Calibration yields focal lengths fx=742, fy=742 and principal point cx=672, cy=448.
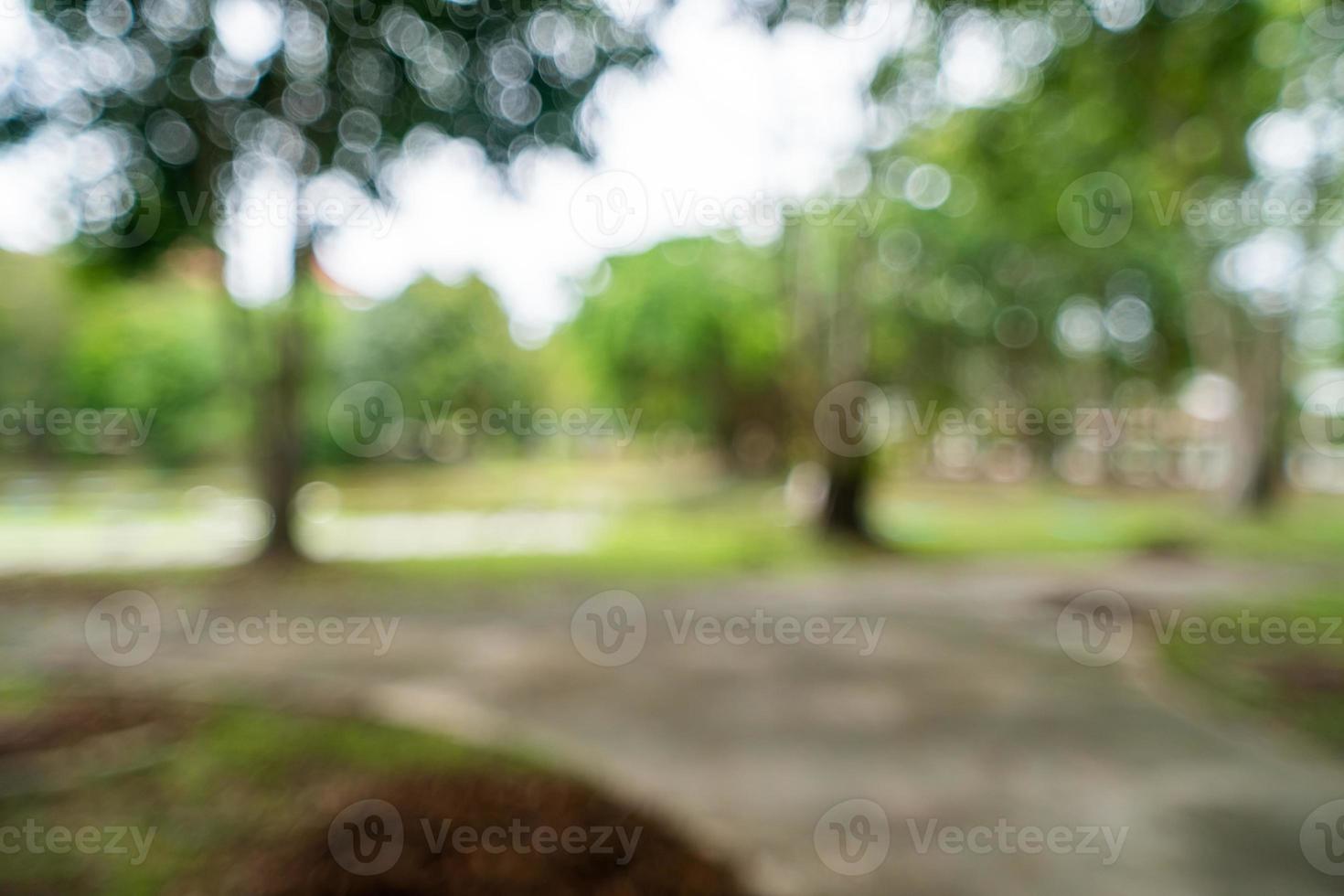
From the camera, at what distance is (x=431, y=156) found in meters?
6.24

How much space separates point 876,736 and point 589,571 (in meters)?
5.66

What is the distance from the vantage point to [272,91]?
226 inches

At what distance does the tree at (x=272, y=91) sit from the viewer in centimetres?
438

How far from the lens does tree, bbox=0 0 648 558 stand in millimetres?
4383

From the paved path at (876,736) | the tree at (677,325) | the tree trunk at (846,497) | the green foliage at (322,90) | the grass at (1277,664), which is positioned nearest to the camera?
the paved path at (876,736)

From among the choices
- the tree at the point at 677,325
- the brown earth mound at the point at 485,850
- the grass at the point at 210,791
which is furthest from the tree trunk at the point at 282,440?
the tree at the point at 677,325

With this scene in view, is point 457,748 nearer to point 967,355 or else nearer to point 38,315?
point 38,315

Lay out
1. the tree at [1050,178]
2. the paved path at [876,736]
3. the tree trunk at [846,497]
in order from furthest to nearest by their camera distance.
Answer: the tree trunk at [846,497], the tree at [1050,178], the paved path at [876,736]

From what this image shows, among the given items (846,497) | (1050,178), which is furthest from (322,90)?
(1050,178)

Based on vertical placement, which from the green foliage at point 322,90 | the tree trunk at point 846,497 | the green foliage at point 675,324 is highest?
the green foliage at point 322,90

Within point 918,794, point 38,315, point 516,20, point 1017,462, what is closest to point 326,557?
point 38,315

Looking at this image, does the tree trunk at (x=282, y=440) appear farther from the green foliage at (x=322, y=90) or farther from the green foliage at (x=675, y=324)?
the green foliage at (x=675, y=324)

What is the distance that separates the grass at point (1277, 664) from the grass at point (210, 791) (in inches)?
196

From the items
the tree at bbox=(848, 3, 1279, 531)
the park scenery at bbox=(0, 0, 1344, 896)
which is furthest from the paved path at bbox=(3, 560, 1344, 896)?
the tree at bbox=(848, 3, 1279, 531)
